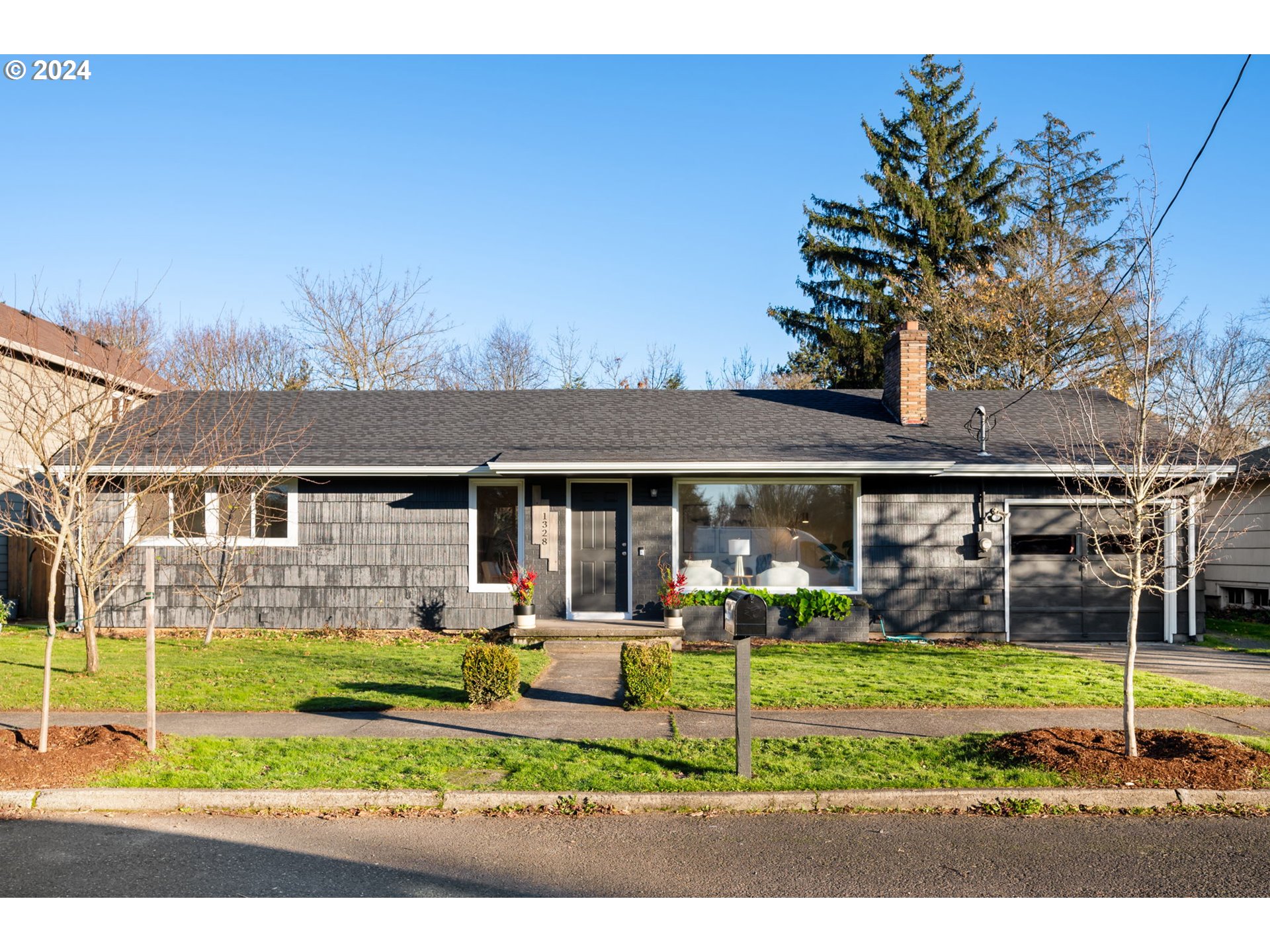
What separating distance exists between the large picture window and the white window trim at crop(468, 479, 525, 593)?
239 centimetres

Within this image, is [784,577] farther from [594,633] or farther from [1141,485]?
[1141,485]

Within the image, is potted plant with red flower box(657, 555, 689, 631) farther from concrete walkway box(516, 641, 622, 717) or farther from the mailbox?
the mailbox

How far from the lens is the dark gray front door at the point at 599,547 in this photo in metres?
14.0

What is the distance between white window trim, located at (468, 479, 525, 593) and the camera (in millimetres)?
14117

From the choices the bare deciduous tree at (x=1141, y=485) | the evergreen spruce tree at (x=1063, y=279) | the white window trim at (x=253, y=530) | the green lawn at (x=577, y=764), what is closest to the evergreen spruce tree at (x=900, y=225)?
the evergreen spruce tree at (x=1063, y=279)

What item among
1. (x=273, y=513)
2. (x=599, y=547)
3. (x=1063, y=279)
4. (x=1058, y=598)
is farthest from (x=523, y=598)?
(x=1063, y=279)

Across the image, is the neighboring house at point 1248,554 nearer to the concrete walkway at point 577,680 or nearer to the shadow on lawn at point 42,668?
the concrete walkway at point 577,680

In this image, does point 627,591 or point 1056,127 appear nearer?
point 627,591

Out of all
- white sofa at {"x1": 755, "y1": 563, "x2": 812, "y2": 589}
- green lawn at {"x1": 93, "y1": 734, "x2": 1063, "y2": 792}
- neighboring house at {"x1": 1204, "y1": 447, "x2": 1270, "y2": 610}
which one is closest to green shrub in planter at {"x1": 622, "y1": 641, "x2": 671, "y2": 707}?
green lawn at {"x1": 93, "y1": 734, "x2": 1063, "y2": 792}

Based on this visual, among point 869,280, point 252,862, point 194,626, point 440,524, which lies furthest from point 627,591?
point 869,280

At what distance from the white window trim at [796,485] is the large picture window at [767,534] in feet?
0.07

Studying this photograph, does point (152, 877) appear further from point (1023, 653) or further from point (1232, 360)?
point (1232, 360)

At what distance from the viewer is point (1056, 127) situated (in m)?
31.3

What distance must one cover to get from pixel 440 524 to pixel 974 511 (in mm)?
8092
